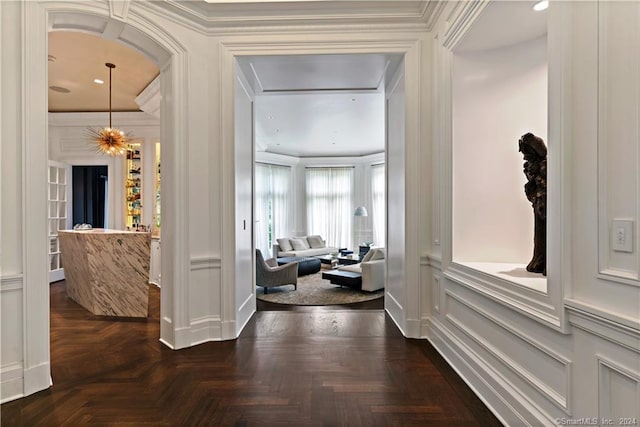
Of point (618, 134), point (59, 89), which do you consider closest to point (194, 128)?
point (618, 134)

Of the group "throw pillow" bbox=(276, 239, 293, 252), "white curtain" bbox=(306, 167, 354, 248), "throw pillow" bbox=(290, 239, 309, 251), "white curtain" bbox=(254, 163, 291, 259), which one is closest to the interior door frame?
"throw pillow" bbox=(276, 239, 293, 252)

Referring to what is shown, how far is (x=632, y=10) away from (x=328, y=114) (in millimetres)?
5734

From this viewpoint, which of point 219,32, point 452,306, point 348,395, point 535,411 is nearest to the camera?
point 535,411

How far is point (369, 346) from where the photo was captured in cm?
316

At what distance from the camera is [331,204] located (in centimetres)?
1156

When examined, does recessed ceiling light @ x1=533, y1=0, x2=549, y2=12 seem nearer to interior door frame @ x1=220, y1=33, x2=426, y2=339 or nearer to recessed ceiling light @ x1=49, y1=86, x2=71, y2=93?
interior door frame @ x1=220, y1=33, x2=426, y2=339

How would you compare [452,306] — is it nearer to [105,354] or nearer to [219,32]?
[105,354]

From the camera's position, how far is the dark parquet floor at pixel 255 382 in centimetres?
207

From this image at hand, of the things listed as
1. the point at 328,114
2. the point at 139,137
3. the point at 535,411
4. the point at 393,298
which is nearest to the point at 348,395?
the point at 535,411

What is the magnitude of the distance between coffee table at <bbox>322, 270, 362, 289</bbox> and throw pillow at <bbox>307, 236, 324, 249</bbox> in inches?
157

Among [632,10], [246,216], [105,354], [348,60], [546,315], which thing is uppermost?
[348,60]

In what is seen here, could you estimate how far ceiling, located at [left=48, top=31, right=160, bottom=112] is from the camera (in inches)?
163

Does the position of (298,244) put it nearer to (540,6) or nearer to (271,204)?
(271,204)

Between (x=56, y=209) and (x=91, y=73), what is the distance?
3.17m
